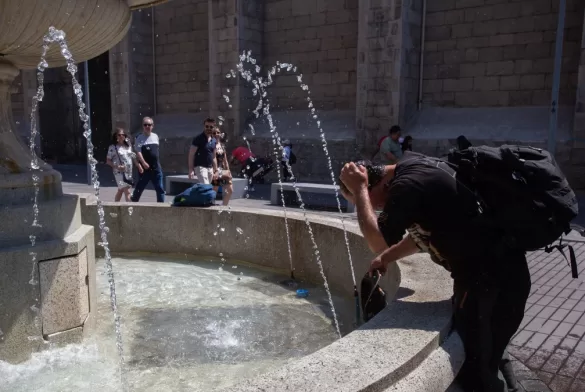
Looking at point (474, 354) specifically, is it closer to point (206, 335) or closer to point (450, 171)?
point (450, 171)

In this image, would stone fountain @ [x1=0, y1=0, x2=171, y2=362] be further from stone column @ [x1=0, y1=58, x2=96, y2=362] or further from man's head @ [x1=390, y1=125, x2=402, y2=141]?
man's head @ [x1=390, y1=125, x2=402, y2=141]

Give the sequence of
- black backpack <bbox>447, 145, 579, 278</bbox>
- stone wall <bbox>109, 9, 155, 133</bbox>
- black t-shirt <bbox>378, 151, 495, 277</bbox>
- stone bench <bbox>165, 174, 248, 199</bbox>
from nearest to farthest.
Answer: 1. black backpack <bbox>447, 145, 579, 278</bbox>
2. black t-shirt <bbox>378, 151, 495, 277</bbox>
3. stone bench <bbox>165, 174, 248, 199</bbox>
4. stone wall <bbox>109, 9, 155, 133</bbox>

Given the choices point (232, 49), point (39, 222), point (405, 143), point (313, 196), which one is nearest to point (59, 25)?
point (39, 222)

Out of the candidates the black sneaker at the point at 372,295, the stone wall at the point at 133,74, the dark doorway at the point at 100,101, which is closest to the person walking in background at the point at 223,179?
the black sneaker at the point at 372,295

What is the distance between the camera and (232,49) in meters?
14.3

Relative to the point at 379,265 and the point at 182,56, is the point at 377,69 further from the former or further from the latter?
the point at 379,265

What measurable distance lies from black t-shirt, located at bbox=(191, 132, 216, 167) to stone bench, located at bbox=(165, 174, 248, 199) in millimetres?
2369

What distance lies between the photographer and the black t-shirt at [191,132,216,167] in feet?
24.1

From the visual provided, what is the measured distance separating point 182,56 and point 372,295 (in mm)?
Answer: 15490

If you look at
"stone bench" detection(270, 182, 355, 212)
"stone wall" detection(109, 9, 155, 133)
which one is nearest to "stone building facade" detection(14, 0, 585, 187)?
"stone wall" detection(109, 9, 155, 133)

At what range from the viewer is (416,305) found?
2289mm

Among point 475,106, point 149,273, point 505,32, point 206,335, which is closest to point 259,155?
point 475,106

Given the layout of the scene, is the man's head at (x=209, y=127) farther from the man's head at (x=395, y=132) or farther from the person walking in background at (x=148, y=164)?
the man's head at (x=395, y=132)

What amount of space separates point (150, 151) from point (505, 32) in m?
8.53
